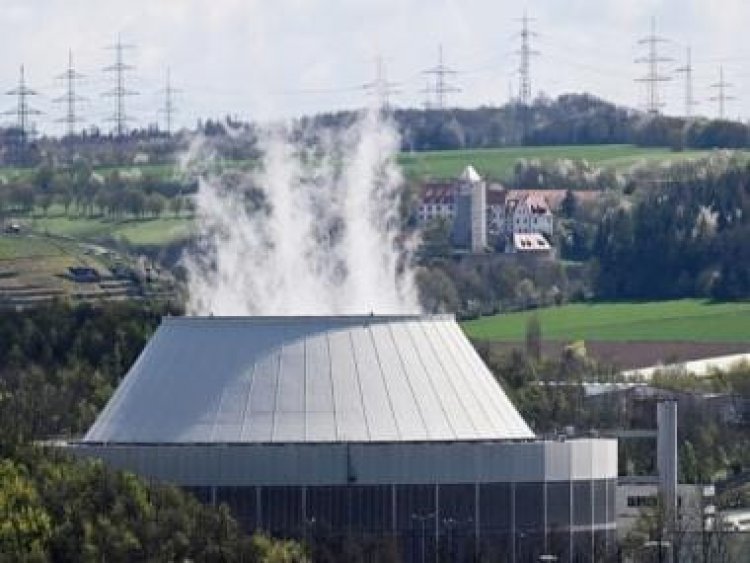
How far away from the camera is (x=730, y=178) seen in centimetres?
19050

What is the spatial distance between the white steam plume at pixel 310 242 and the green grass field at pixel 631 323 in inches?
917

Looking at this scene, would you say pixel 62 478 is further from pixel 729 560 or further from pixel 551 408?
pixel 551 408

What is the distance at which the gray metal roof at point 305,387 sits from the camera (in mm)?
87438

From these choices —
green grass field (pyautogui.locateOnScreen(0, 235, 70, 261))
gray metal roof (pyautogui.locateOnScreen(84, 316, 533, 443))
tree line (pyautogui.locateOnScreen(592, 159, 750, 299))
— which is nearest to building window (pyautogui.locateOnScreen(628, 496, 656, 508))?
gray metal roof (pyautogui.locateOnScreen(84, 316, 533, 443))

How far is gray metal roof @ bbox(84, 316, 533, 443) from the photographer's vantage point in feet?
287

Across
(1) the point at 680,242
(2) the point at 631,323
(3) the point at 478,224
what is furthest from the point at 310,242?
(3) the point at 478,224

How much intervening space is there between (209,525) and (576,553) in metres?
8.59

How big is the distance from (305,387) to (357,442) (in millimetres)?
2545

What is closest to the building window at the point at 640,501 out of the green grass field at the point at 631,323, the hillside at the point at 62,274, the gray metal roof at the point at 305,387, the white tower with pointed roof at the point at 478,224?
the gray metal roof at the point at 305,387

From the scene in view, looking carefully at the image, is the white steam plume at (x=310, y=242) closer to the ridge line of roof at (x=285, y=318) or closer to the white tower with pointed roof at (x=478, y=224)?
the ridge line of roof at (x=285, y=318)

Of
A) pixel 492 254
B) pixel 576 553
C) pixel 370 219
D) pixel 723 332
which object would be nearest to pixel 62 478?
pixel 576 553

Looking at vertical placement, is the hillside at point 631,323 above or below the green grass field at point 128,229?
below

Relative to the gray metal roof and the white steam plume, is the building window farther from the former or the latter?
the gray metal roof

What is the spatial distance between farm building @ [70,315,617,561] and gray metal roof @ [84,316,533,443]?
0.03m
